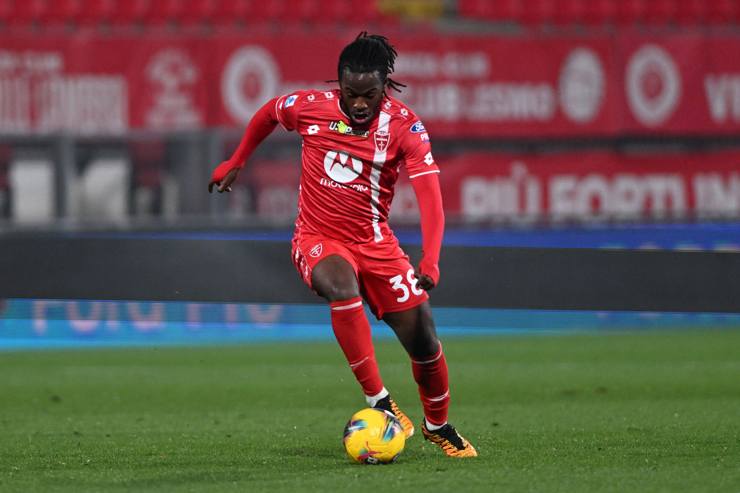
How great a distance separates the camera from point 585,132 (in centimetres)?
1569

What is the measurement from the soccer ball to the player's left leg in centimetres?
35

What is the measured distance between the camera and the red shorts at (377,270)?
228 inches

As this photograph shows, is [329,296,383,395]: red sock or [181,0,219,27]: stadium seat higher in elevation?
[181,0,219,27]: stadium seat

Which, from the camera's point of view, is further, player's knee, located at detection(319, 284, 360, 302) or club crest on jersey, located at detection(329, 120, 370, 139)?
club crest on jersey, located at detection(329, 120, 370, 139)

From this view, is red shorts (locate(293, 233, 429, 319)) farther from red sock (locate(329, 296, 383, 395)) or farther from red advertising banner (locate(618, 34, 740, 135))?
red advertising banner (locate(618, 34, 740, 135))

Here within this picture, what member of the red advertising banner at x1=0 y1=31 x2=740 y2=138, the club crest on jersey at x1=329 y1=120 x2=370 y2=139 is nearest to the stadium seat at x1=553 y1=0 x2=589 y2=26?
the red advertising banner at x1=0 y1=31 x2=740 y2=138

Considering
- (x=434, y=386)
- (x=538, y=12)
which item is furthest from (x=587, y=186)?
(x=434, y=386)

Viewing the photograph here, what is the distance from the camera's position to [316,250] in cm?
583

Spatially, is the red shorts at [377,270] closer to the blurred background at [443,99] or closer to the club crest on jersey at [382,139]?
the club crest on jersey at [382,139]

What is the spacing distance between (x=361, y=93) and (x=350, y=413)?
2.59 m

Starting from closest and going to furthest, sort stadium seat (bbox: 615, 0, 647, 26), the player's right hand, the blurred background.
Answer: the player's right hand
the blurred background
stadium seat (bbox: 615, 0, 647, 26)

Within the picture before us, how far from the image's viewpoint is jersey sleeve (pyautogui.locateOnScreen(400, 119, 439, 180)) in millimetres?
5719

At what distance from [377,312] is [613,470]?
3.98ft

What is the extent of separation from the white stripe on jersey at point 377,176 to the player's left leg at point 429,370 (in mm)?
368
